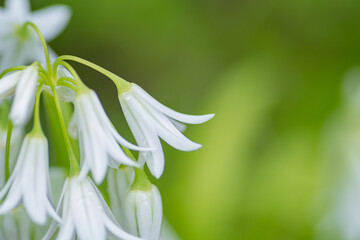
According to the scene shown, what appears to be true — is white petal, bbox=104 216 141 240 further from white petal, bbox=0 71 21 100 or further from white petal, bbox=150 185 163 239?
white petal, bbox=0 71 21 100

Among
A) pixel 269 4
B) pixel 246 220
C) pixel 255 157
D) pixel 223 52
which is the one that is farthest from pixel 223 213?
pixel 269 4

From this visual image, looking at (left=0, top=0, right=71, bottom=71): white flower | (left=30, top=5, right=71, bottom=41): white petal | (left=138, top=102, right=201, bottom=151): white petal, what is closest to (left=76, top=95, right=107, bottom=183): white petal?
(left=138, top=102, right=201, bottom=151): white petal

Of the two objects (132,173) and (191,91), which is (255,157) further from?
(132,173)

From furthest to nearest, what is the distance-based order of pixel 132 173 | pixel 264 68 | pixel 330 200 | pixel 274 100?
pixel 264 68 → pixel 274 100 → pixel 330 200 → pixel 132 173

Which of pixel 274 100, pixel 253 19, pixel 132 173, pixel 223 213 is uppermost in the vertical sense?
pixel 253 19

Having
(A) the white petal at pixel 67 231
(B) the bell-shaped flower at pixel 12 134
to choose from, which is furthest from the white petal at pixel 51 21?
(A) the white petal at pixel 67 231

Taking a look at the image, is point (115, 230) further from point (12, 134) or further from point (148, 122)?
point (12, 134)
